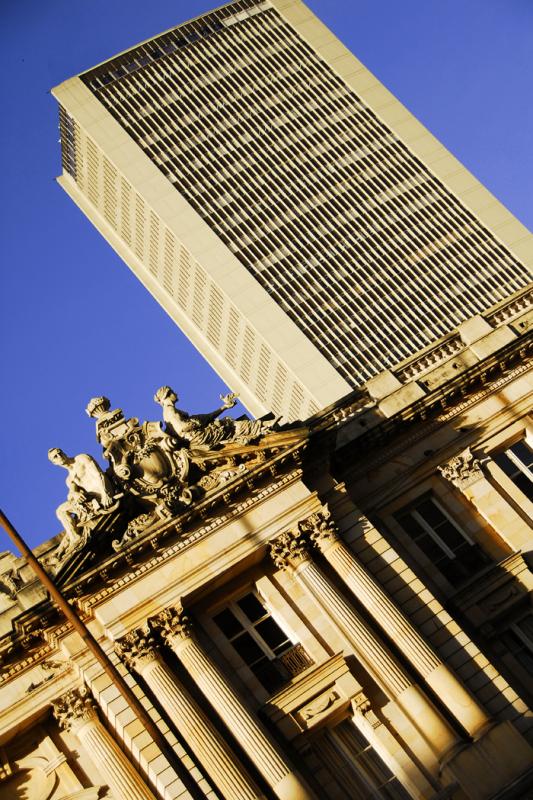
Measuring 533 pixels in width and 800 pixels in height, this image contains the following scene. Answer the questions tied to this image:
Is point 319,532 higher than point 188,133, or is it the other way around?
point 188,133

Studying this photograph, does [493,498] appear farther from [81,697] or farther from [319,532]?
[81,697]

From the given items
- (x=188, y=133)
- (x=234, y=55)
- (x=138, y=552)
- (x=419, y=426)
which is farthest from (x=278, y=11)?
(x=138, y=552)

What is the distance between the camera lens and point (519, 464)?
3728 cm

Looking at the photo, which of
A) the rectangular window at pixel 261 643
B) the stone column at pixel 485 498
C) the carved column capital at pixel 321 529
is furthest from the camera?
the stone column at pixel 485 498

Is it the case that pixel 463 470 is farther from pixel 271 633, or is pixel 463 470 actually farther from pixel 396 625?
pixel 271 633

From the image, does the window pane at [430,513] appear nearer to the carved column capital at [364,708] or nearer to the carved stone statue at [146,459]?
the carved column capital at [364,708]

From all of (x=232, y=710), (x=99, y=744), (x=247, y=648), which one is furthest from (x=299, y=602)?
(x=99, y=744)

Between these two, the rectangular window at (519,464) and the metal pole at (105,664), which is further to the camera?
the rectangular window at (519,464)

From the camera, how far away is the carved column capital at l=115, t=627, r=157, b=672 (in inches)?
1196

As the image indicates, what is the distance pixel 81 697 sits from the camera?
3098cm

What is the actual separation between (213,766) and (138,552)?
6807mm

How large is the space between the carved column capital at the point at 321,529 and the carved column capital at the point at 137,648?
5930mm

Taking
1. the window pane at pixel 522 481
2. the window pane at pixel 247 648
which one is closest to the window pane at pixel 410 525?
the window pane at pixel 522 481

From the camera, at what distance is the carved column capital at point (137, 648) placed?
99.7 feet
